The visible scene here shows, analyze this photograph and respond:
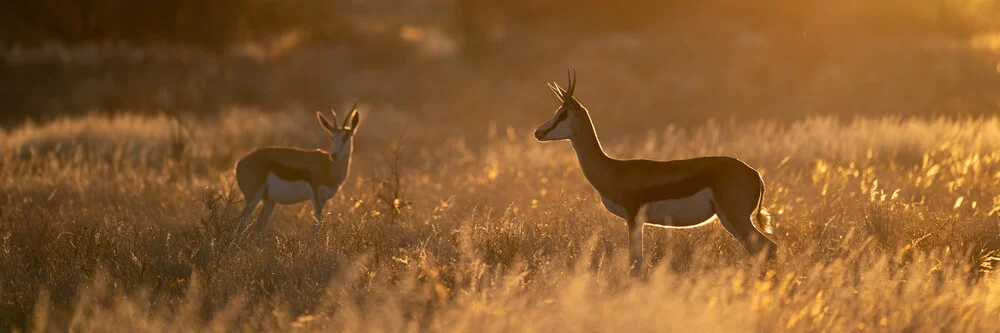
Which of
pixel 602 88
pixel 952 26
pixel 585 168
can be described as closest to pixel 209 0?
pixel 602 88

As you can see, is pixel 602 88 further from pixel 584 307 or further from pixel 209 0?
pixel 584 307

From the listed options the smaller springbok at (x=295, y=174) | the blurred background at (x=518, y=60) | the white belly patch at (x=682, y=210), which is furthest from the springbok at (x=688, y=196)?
the blurred background at (x=518, y=60)

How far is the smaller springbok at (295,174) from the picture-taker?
36.7 feet

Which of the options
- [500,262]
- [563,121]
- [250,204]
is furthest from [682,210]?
[250,204]

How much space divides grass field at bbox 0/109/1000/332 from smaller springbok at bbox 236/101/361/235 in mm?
387

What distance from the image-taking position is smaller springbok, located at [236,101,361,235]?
11.2 m

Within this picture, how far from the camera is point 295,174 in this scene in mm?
11188

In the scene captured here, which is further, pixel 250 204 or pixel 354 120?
pixel 354 120

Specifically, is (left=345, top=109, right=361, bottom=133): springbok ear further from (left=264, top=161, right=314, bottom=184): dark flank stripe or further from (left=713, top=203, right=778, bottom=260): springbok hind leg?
(left=713, top=203, right=778, bottom=260): springbok hind leg

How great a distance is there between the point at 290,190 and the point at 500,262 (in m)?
3.54

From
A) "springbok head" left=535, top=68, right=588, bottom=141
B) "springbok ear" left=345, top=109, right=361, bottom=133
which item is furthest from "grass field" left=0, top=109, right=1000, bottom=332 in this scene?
"springbok head" left=535, top=68, right=588, bottom=141

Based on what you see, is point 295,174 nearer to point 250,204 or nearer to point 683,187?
point 250,204

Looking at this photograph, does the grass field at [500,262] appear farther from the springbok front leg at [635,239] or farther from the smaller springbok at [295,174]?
the smaller springbok at [295,174]

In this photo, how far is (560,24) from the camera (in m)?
41.7
